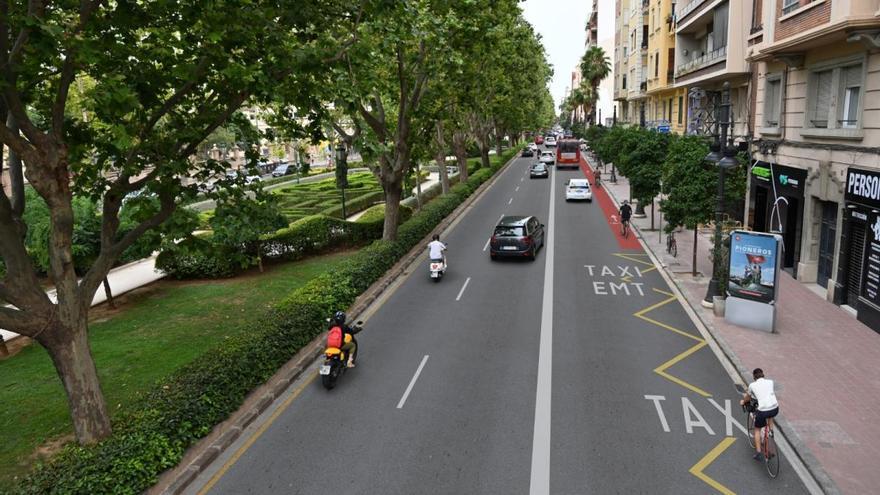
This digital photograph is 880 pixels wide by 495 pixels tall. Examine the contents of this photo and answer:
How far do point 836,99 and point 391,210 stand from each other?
15.1 meters

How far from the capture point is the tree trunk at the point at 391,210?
23.9 m

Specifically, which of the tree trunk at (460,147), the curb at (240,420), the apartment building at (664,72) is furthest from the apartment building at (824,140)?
the tree trunk at (460,147)

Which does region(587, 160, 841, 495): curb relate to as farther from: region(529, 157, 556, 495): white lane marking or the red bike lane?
region(529, 157, 556, 495): white lane marking

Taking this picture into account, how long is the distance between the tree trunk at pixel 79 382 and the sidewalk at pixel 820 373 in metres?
10.6

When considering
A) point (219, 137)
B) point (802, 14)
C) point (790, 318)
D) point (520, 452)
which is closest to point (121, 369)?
point (520, 452)

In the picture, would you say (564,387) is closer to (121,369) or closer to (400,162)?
(121,369)

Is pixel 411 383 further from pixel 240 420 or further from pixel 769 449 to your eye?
pixel 769 449

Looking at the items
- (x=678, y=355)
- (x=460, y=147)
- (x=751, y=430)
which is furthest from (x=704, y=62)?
(x=751, y=430)

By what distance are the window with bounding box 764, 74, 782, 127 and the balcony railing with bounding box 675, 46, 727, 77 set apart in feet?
11.6

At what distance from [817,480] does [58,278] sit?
1141cm

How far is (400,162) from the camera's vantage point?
78.3 ft

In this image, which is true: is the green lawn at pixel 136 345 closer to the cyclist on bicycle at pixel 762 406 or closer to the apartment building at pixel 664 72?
the cyclist on bicycle at pixel 762 406

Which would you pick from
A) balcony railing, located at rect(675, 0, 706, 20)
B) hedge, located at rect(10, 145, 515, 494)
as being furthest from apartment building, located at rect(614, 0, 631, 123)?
hedge, located at rect(10, 145, 515, 494)

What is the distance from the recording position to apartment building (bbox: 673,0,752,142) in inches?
983
